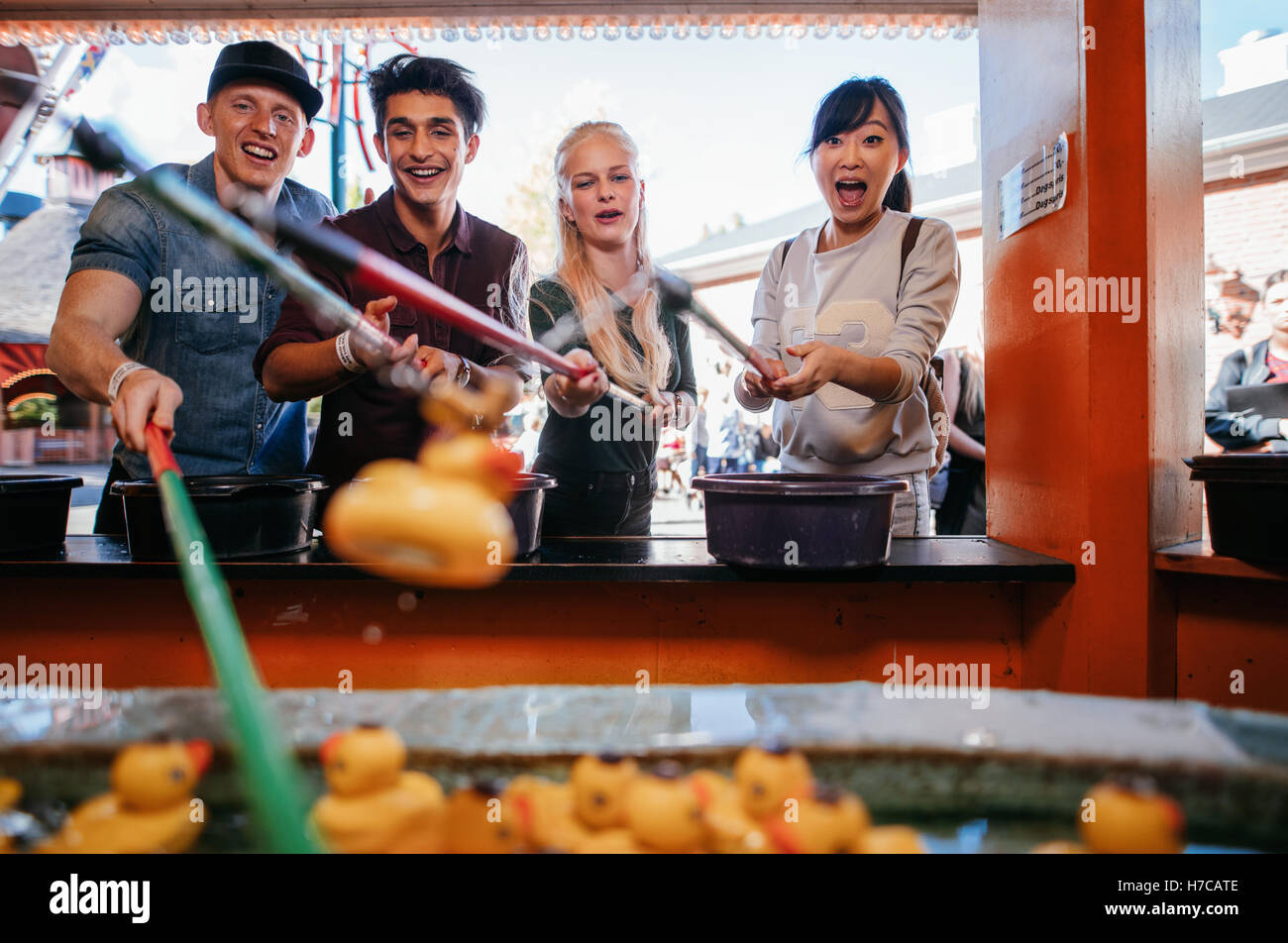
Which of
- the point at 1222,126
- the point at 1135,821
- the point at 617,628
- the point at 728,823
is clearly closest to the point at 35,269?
the point at 617,628

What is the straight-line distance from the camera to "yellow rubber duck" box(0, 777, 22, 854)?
1015 mm

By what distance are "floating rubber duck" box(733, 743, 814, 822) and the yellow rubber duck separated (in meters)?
0.99

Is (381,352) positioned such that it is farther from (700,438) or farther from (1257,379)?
(700,438)

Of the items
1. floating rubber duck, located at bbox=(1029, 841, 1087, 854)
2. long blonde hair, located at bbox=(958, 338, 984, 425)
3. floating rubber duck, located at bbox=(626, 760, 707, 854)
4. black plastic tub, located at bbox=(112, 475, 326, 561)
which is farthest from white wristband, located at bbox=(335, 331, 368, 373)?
long blonde hair, located at bbox=(958, 338, 984, 425)

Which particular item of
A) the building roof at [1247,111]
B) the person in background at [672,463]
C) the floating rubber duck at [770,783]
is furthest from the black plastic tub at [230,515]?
the person in background at [672,463]

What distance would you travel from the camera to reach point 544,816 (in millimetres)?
1000

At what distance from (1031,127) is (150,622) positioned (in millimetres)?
2792

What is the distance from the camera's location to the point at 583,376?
5.24ft

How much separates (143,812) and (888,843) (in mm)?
996

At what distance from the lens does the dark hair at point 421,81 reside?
7.46ft

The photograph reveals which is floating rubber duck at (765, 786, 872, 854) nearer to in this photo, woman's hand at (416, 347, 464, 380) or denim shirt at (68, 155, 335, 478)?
woman's hand at (416, 347, 464, 380)
